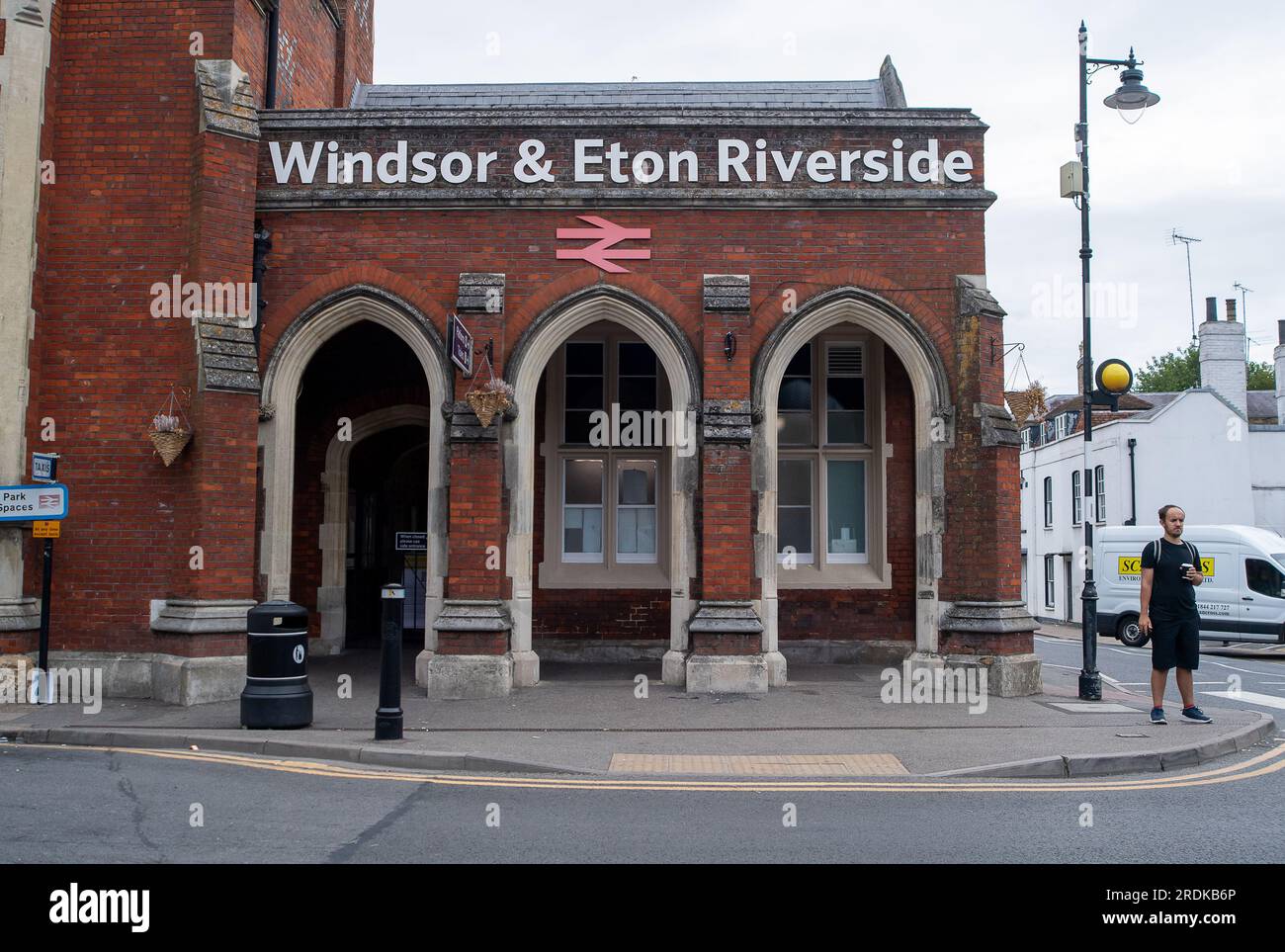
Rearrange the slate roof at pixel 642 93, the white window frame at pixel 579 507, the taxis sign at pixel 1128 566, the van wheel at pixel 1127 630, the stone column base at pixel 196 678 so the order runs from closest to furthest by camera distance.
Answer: the stone column base at pixel 196 678, the white window frame at pixel 579 507, the slate roof at pixel 642 93, the taxis sign at pixel 1128 566, the van wheel at pixel 1127 630

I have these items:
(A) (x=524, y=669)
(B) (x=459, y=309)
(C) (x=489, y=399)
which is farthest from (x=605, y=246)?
(A) (x=524, y=669)

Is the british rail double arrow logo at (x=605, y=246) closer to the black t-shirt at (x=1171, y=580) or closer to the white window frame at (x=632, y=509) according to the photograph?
the white window frame at (x=632, y=509)

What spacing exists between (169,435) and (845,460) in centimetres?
903

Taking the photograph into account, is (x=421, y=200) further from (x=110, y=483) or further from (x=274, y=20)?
(x=110, y=483)

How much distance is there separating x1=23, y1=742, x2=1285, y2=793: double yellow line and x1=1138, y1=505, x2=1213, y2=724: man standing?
152 centimetres

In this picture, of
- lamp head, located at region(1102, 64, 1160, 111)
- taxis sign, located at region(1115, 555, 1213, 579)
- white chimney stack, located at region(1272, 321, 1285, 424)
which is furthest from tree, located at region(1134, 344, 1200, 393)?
lamp head, located at region(1102, 64, 1160, 111)

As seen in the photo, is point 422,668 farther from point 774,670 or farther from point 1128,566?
point 1128,566

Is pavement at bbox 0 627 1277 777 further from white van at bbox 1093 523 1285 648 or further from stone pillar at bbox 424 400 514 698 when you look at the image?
white van at bbox 1093 523 1285 648

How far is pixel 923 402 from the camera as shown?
1301cm

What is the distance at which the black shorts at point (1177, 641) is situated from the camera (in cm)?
980

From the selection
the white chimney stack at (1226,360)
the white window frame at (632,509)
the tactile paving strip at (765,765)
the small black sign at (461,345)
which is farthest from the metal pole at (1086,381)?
the white chimney stack at (1226,360)

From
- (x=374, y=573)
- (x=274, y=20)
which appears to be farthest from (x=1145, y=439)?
A: (x=274, y=20)

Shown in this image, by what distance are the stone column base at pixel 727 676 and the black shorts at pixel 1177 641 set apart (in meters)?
4.14

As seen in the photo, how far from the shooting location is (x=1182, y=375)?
175 ft
